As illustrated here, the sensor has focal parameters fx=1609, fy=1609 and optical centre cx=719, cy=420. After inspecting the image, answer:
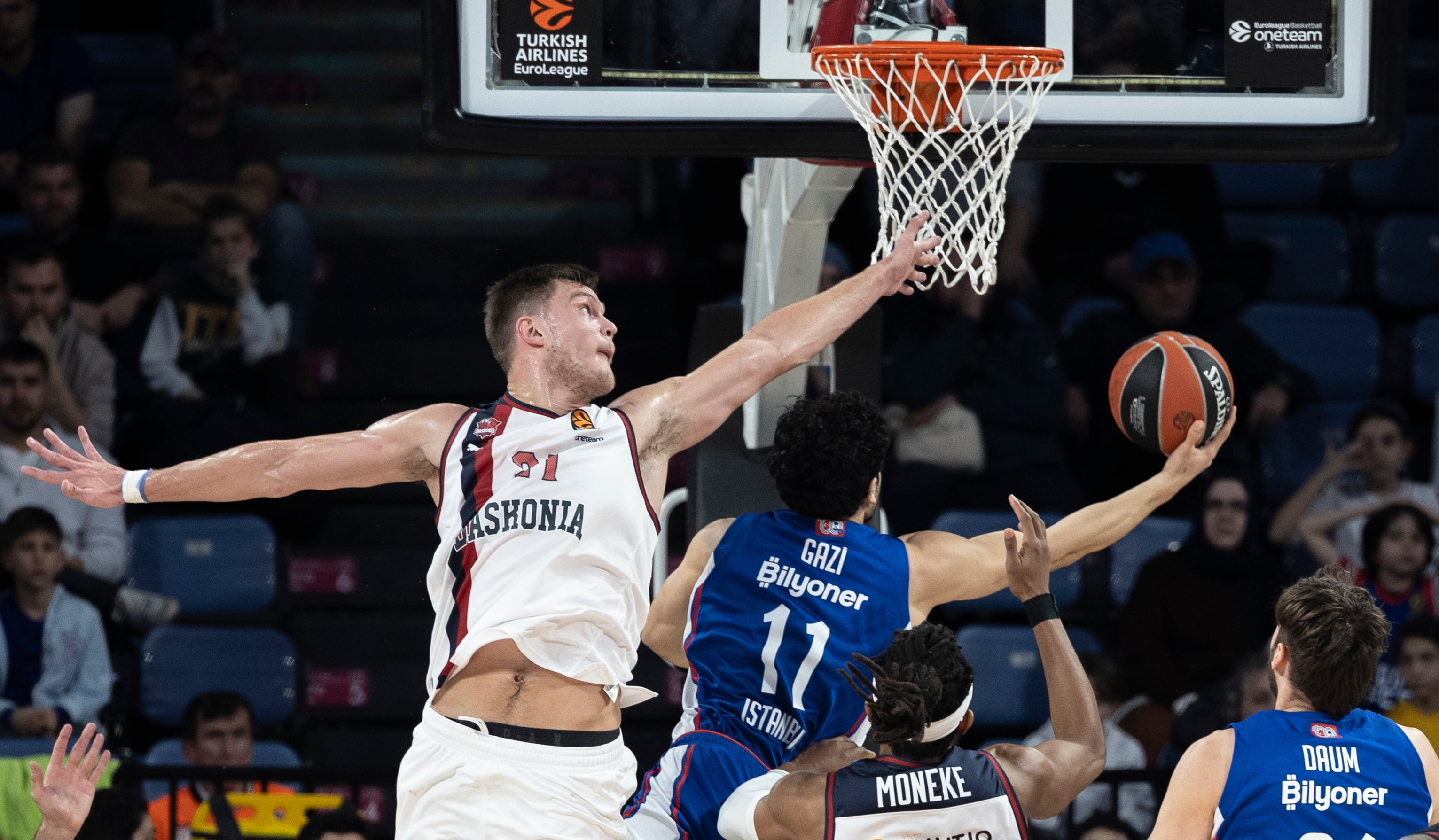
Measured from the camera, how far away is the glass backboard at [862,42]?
4.16 meters

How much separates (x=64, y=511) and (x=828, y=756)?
453 centimetres

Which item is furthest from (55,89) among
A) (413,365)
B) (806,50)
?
(806,50)

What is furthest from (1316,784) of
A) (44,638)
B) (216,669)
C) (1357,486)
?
(44,638)

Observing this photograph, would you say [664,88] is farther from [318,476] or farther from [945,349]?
[945,349]

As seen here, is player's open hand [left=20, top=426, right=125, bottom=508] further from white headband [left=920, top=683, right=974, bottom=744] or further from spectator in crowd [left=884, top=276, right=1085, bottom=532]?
spectator in crowd [left=884, top=276, right=1085, bottom=532]

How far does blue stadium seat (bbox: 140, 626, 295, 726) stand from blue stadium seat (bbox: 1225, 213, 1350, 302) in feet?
17.0

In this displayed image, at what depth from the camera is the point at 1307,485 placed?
24.3 ft

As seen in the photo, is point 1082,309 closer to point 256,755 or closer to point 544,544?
point 256,755

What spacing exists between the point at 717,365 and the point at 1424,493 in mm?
4892

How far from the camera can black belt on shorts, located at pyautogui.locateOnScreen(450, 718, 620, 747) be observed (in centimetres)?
354

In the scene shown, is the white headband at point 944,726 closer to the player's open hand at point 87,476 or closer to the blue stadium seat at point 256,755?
the player's open hand at point 87,476

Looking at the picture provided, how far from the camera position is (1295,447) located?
7.78 meters

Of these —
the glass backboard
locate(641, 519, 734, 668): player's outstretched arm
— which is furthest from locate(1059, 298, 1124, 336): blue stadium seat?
locate(641, 519, 734, 668): player's outstretched arm

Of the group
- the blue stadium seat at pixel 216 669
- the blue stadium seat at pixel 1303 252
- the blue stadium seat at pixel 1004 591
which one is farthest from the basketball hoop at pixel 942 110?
the blue stadium seat at pixel 1303 252
